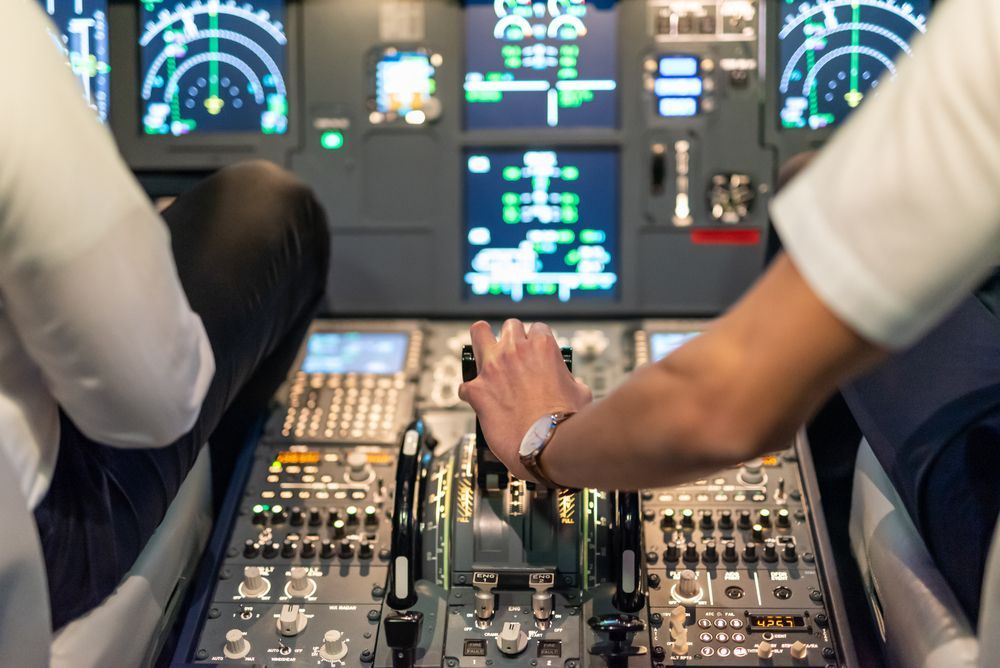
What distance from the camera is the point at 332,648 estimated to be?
1957mm

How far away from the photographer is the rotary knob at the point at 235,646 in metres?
1.97

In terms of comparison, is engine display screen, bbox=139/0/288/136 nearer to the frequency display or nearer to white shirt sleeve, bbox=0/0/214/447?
the frequency display

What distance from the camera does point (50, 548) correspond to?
159 cm

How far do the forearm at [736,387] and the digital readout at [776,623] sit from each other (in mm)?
840

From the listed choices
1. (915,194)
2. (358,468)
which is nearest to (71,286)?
(915,194)

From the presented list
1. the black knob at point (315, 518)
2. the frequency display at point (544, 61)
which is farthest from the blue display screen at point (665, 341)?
the black knob at point (315, 518)

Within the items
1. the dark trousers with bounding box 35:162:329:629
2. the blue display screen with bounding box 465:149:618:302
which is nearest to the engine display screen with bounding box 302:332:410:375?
the dark trousers with bounding box 35:162:329:629

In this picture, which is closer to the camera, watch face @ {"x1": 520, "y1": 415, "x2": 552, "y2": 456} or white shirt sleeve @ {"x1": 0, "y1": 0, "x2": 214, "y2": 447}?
white shirt sleeve @ {"x1": 0, "y1": 0, "x2": 214, "y2": 447}

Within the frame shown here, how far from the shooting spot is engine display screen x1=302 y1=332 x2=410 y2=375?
281 centimetres

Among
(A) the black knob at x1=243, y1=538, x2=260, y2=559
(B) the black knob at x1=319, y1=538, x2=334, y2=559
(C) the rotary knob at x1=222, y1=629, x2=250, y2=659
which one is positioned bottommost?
(C) the rotary knob at x1=222, y1=629, x2=250, y2=659

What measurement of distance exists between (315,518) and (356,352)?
68 centimetres

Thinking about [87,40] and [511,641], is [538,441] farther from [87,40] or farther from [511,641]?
[87,40]

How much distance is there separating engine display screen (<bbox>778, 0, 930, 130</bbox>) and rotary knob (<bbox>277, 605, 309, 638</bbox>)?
177 cm

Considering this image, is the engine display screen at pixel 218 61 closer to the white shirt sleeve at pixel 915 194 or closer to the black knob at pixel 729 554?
the black knob at pixel 729 554
